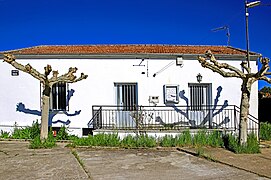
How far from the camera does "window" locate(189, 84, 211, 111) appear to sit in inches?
500

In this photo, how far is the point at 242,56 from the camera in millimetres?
12656

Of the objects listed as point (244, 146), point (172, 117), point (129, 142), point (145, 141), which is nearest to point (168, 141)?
point (145, 141)

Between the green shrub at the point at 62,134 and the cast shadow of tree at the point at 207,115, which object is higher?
the cast shadow of tree at the point at 207,115

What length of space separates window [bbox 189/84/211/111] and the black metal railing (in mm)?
181

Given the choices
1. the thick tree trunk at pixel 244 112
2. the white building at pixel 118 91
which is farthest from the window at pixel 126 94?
the thick tree trunk at pixel 244 112

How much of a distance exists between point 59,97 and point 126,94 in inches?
113

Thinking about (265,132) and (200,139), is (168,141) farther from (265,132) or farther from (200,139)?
(265,132)

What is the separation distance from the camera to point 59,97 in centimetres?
1259

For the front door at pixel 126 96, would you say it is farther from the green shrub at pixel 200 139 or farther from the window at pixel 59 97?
the green shrub at pixel 200 139

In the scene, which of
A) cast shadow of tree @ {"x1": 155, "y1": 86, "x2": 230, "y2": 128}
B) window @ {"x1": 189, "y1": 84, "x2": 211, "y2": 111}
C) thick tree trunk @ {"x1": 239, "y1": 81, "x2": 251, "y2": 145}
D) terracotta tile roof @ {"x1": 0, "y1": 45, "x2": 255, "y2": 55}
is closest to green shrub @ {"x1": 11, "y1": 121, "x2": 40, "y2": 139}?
terracotta tile roof @ {"x1": 0, "y1": 45, "x2": 255, "y2": 55}

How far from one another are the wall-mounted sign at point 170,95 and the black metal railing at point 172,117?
253 millimetres

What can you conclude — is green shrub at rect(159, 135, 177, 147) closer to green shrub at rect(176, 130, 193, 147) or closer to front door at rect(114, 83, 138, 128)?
green shrub at rect(176, 130, 193, 147)

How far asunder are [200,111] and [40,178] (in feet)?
26.8

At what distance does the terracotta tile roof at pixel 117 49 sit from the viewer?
41.4 feet
